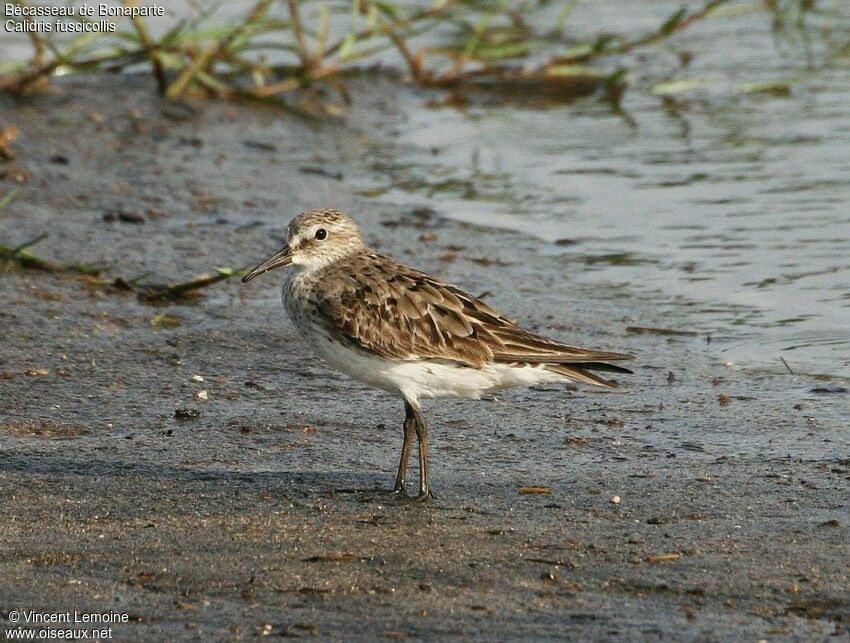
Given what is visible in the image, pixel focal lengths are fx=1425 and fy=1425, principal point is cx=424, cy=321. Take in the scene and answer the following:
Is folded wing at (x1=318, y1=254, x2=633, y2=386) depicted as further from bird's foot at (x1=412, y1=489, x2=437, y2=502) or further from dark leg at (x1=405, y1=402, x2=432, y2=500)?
bird's foot at (x1=412, y1=489, x2=437, y2=502)

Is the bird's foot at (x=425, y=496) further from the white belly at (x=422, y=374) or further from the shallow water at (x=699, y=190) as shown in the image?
the shallow water at (x=699, y=190)

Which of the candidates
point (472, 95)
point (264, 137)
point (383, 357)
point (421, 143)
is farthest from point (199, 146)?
point (383, 357)

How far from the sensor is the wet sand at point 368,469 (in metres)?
4.83

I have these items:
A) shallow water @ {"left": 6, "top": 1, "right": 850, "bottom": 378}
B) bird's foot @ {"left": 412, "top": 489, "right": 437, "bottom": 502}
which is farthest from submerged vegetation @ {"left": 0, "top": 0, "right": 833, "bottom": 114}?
bird's foot @ {"left": 412, "top": 489, "right": 437, "bottom": 502}

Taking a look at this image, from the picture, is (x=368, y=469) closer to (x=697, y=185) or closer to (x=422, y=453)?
(x=422, y=453)

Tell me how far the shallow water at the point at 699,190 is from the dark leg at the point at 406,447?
7.45 ft

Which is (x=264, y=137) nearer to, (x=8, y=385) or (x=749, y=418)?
(x=8, y=385)

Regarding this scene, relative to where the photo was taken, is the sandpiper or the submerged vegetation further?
the submerged vegetation

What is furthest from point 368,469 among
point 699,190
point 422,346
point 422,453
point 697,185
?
point 697,185

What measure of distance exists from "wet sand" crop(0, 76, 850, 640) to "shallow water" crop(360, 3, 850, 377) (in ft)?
1.37

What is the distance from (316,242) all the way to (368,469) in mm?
1177

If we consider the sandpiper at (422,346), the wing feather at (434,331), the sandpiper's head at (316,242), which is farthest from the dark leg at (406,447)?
the sandpiper's head at (316,242)

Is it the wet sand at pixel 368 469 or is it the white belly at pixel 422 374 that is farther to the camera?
the white belly at pixel 422 374

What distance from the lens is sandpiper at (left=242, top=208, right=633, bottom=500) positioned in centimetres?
624
